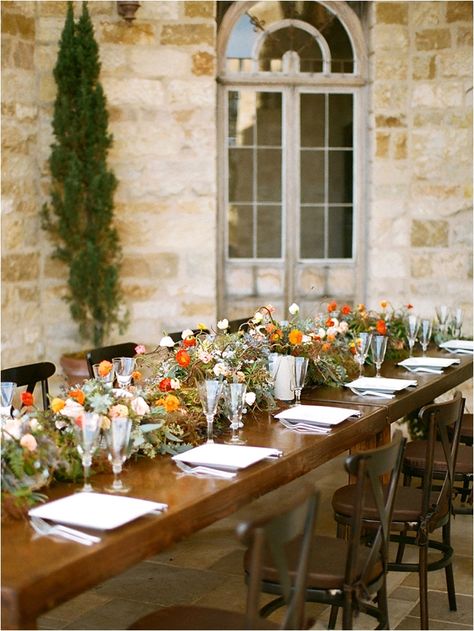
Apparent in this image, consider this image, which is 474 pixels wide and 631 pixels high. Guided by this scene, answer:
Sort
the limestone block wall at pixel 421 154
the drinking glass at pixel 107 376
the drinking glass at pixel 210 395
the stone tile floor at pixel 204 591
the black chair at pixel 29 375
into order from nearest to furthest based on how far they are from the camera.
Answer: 1. the drinking glass at pixel 210 395
2. the drinking glass at pixel 107 376
3. the stone tile floor at pixel 204 591
4. the black chair at pixel 29 375
5. the limestone block wall at pixel 421 154

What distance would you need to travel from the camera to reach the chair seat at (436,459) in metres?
3.94

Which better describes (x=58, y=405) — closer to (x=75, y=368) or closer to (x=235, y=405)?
(x=235, y=405)

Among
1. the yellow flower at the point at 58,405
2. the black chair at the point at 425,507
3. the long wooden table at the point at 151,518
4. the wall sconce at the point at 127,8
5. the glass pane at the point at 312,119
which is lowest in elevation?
the black chair at the point at 425,507

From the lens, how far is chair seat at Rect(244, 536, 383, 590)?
8.70 feet

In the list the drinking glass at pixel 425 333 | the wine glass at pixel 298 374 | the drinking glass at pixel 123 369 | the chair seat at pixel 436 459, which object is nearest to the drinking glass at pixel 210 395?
the drinking glass at pixel 123 369

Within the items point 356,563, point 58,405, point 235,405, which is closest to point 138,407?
point 58,405

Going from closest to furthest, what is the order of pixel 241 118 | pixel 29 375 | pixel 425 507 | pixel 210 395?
pixel 210 395 < pixel 425 507 < pixel 29 375 < pixel 241 118

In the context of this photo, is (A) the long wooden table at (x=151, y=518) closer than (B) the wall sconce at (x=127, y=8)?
Yes

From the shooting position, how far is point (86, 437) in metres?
2.40

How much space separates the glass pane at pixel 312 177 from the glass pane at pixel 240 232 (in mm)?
434

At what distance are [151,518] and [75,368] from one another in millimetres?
4092

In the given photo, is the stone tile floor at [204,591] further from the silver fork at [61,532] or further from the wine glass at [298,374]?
the silver fork at [61,532]

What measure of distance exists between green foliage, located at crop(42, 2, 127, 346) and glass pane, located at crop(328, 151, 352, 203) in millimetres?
1635

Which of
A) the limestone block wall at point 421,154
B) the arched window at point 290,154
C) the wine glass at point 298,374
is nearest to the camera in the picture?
the wine glass at point 298,374
